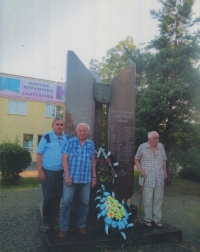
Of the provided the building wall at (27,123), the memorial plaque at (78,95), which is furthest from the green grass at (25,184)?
the building wall at (27,123)

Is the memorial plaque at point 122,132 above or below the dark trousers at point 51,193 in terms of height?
above

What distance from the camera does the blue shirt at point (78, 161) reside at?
3746mm

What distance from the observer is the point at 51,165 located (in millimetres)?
4105

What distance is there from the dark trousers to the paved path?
365 millimetres

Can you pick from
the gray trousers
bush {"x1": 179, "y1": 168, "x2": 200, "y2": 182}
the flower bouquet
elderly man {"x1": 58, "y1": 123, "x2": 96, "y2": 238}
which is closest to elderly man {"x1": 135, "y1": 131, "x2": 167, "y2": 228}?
the gray trousers

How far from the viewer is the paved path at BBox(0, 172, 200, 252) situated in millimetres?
3910

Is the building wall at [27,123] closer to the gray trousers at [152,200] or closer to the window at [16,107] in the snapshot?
the window at [16,107]

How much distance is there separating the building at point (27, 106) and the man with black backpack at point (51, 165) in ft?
53.7

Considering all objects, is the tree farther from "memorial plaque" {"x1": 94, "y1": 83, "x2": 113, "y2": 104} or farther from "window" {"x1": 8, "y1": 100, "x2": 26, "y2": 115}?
"window" {"x1": 8, "y1": 100, "x2": 26, "y2": 115}

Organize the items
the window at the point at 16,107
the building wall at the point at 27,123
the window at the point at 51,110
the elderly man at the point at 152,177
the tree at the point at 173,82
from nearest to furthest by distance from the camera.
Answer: the elderly man at the point at 152,177 < the tree at the point at 173,82 < the building wall at the point at 27,123 < the window at the point at 16,107 < the window at the point at 51,110

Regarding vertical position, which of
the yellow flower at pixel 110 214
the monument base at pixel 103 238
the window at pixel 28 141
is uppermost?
the window at pixel 28 141

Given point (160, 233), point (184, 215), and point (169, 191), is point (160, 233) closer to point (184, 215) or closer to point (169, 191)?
point (184, 215)

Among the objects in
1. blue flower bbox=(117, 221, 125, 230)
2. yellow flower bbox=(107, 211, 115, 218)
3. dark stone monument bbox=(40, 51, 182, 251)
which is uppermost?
dark stone monument bbox=(40, 51, 182, 251)

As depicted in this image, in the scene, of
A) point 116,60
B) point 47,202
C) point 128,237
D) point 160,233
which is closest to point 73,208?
point 47,202
